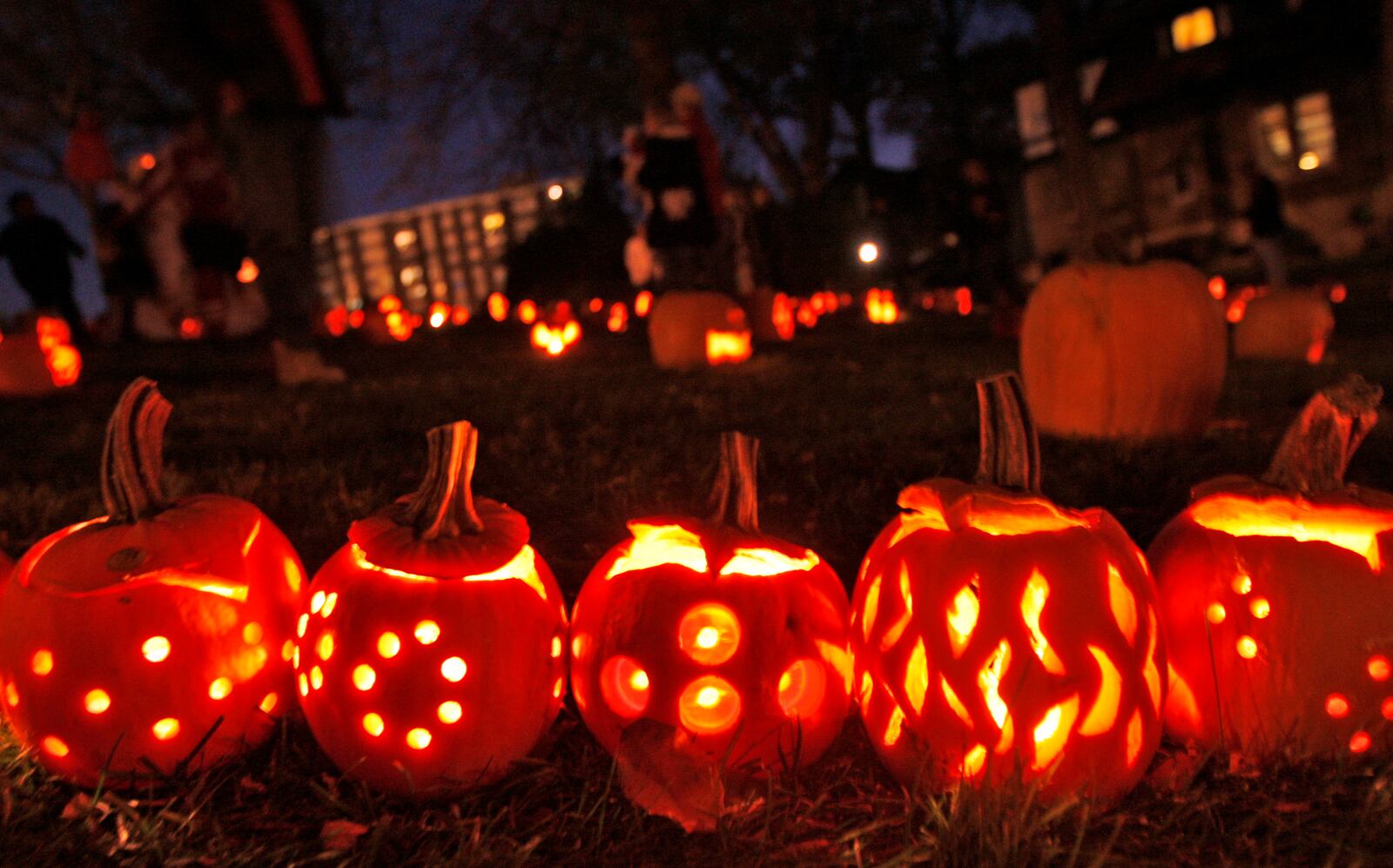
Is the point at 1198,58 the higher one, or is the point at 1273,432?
the point at 1198,58

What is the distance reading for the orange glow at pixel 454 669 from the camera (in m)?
1.75

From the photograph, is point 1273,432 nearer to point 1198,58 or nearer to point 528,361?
point 528,361

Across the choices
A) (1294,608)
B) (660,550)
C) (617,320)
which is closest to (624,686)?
(660,550)

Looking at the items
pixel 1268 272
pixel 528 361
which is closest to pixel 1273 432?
pixel 528 361

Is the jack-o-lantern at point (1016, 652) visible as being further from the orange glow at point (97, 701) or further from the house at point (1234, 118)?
the house at point (1234, 118)

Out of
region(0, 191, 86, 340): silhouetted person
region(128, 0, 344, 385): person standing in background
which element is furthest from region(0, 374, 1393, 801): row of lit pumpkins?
region(0, 191, 86, 340): silhouetted person

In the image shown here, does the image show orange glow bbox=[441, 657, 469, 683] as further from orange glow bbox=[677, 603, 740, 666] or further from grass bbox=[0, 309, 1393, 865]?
orange glow bbox=[677, 603, 740, 666]

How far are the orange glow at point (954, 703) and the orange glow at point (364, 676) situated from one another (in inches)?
40.0

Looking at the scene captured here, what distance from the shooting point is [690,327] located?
6.76 metres

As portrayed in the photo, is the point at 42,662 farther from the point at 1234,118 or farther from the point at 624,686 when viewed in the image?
the point at 1234,118

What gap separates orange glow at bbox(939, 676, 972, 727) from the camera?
166cm

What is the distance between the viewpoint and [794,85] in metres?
24.1

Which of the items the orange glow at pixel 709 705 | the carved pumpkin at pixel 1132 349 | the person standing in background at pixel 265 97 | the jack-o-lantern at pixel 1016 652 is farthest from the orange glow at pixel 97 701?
the person standing in background at pixel 265 97

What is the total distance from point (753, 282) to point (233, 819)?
1068 centimetres
